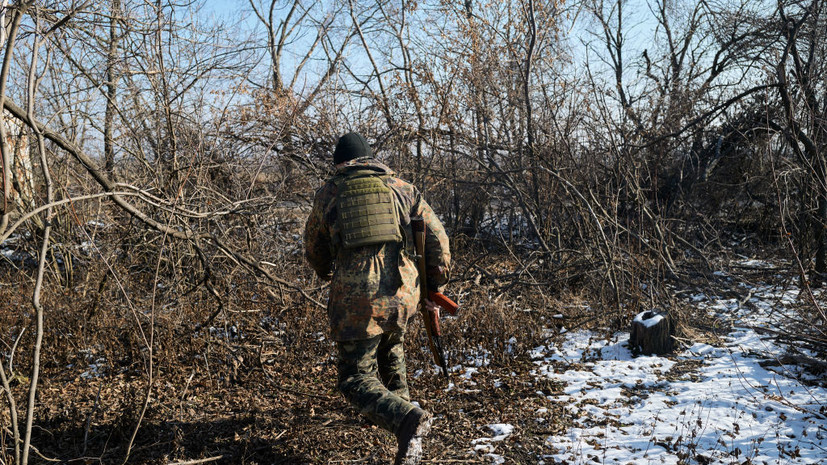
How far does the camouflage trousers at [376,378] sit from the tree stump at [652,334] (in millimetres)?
2427

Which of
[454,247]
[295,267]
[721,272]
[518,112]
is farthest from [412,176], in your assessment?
[721,272]

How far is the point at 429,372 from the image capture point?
14.4 ft

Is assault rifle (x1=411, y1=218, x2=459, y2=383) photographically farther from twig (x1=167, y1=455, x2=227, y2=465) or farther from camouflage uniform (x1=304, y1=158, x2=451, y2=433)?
twig (x1=167, y1=455, x2=227, y2=465)

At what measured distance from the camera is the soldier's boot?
2.73m

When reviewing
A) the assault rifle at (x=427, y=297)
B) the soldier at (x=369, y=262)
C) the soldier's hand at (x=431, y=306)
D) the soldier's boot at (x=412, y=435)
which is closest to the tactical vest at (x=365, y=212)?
the soldier at (x=369, y=262)

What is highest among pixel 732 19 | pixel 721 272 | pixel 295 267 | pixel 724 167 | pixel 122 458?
pixel 732 19

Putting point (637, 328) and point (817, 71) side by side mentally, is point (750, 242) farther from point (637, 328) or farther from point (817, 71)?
point (637, 328)

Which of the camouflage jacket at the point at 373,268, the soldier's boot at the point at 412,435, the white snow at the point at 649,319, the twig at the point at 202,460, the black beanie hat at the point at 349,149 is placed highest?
the black beanie hat at the point at 349,149

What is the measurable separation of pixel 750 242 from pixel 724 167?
4.40ft

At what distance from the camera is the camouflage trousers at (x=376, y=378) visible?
2865mm

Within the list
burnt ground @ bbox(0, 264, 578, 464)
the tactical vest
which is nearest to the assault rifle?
the tactical vest

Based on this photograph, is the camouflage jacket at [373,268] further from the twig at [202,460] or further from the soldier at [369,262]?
the twig at [202,460]

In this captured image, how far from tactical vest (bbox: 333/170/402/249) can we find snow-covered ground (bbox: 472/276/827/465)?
1414mm

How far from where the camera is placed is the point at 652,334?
4699 millimetres
